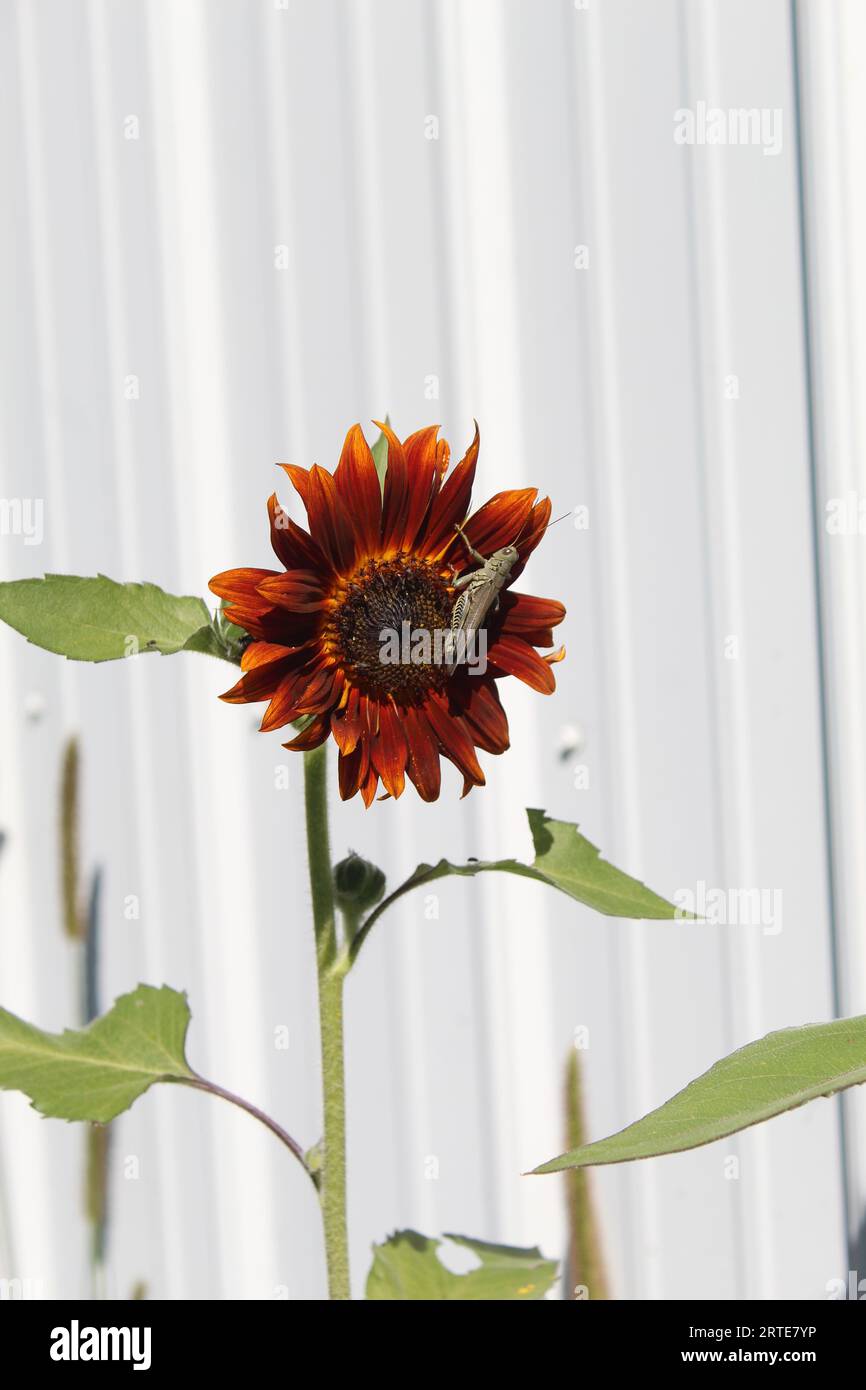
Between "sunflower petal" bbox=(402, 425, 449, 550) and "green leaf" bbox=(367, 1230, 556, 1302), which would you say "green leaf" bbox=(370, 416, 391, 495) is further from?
"green leaf" bbox=(367, 1230, 556, 1302)

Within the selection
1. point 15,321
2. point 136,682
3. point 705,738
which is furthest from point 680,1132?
point 15,321

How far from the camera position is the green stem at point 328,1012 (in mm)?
377

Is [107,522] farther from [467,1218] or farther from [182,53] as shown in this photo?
[467,1218]

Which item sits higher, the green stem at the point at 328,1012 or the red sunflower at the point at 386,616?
the red sunflower at the point at 386,616

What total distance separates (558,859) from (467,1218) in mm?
527

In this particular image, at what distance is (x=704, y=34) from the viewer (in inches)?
27.1

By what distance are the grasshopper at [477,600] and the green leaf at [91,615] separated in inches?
3.4

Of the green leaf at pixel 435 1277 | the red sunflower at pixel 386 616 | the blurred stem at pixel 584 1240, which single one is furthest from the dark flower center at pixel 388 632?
the blurred stem at pixel 584 1240

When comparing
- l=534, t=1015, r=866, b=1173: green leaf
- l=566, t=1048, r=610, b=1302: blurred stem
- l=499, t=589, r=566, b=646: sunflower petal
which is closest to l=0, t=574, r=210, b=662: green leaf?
l=499, t=589, r=566, b=646: sunflower petal

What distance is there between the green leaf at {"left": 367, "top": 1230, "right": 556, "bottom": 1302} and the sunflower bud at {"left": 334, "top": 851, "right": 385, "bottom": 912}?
0.70 feet

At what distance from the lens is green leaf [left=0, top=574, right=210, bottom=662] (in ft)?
1.18

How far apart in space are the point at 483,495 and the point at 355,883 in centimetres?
39

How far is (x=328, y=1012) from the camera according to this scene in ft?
1.30

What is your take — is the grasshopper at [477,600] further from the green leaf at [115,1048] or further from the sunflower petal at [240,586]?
the green leaf at [115,1048]
